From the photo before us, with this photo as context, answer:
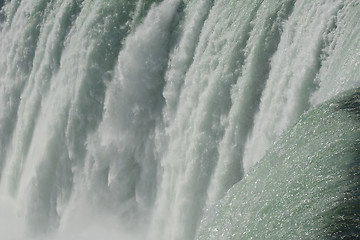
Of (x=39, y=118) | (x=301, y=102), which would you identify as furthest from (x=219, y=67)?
(x=39, y=118)

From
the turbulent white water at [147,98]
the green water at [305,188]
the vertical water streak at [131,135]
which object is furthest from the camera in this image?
the vertical water streak at [131,135]

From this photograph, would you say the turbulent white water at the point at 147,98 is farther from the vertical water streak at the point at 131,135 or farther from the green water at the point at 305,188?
the green water at the point at 305,188

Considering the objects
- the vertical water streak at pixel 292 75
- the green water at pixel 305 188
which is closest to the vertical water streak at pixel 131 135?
the vertical water streak at pixel 292 75

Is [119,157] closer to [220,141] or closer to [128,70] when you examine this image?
[128,70]

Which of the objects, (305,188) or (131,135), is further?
(131,135)

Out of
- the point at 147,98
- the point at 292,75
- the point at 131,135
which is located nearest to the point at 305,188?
the point at 292,75

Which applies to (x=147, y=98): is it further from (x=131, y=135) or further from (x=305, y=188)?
(x=305, y=188)

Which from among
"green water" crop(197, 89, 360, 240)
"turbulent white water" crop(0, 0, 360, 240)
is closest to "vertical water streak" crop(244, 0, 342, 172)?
"turbulent white water" crop(0, 0, 360, 240)

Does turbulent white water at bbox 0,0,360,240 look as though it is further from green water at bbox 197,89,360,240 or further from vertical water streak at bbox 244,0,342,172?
green water at bbox 197,89,360,240

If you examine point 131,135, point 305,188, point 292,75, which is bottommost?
point 131,135
